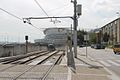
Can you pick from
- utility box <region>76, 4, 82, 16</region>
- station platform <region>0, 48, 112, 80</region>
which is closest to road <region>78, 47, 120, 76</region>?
station platform <region>0, 48, 112, 80</region>

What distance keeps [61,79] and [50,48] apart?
68.8 meters

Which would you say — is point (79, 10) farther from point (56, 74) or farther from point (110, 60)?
point (56, 74)

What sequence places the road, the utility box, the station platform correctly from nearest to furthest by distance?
the station platform → the road → the utility box

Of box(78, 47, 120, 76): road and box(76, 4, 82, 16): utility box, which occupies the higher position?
box(76, 4, 82, 16): utility box

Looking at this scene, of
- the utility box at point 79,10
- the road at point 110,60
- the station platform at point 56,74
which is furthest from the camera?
the utility box at point 79,10

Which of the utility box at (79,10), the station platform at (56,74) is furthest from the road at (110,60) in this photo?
the utility box at (79,10)

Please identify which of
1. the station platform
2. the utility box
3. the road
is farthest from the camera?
the utility box

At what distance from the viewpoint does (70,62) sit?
25375 millimetres

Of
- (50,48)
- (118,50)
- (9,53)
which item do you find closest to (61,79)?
(9,53)

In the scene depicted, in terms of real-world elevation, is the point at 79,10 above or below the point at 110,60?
above

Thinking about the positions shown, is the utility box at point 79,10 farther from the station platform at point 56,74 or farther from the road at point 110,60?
the station platform at point 56,74

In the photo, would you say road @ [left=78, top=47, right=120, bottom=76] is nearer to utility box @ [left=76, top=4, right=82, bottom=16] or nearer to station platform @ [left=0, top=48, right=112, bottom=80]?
station platform @ [left=0, top=48, right=112, bottom=80]

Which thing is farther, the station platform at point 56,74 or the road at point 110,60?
the road at point 110,60

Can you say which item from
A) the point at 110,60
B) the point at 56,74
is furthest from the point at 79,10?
the point at 56,74
